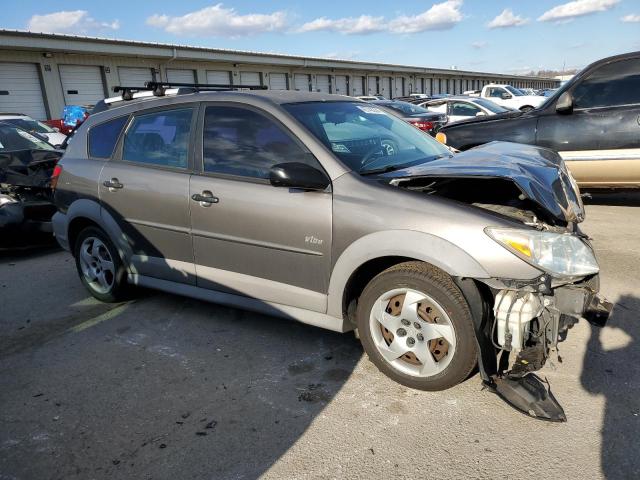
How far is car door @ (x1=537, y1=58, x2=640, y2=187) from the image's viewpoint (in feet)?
20.5

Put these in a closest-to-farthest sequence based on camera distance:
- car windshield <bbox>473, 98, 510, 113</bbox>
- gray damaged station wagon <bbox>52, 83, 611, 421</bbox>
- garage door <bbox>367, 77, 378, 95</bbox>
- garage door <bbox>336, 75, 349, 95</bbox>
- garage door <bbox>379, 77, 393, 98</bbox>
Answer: gray damaged station wagon <bbox>52, 83, 611, 421</bbox> → car windshield <bbox>473, 98, 510, 113</bbox> → garage door <bbox>336, 75, 349, 95</bbox> → garage door <bbox>367, 77, 378, 95</bbox> → garage door <bbox>379, 77, 393, 98</bbox>

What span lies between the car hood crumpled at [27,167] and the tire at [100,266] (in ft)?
7.75

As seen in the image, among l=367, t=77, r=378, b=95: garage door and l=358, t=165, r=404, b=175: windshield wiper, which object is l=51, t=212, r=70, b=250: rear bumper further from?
l=367, t=77, r=378, b=95: garage door

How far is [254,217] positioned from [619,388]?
240cm

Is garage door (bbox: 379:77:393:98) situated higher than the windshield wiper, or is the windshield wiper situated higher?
garage door (bbox: 379:77:393:98)

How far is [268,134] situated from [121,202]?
1549 mm

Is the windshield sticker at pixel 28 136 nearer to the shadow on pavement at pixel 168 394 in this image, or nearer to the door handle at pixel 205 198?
the shadow on pavement at pixel 168 394

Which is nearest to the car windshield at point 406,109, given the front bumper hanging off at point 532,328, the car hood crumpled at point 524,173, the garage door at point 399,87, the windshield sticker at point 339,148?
the car hood crumpled at point 524,173

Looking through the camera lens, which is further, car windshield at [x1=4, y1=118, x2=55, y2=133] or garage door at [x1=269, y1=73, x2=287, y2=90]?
garage door at [x1=269, y1=73, x2=287, y2=90]

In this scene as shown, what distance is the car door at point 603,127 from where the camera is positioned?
246 inches

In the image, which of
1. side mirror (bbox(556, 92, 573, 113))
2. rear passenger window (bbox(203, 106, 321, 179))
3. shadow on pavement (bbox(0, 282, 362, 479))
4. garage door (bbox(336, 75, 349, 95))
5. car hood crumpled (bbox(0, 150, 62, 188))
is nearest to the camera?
shadow on pavement (bbox(0, 282, 362, 479))

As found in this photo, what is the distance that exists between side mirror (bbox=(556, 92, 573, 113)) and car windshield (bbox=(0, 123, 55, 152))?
7.24 m

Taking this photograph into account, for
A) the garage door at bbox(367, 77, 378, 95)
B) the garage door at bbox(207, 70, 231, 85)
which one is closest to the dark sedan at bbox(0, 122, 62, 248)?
the garage door at bbox(207, 70, 231, 85)

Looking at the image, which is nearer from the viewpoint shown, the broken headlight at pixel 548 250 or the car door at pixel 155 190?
the broken headlight at pixel 548 250
